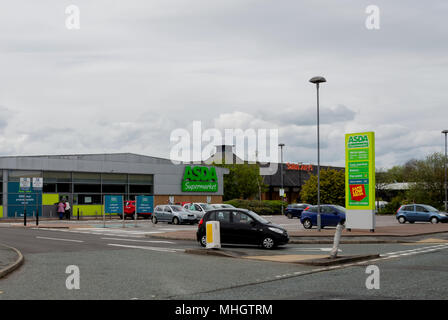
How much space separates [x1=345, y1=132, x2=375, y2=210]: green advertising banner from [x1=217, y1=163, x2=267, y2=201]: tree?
52.5 metres

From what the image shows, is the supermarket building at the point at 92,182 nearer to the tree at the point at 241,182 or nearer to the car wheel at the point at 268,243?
the tree at the point at 241,182

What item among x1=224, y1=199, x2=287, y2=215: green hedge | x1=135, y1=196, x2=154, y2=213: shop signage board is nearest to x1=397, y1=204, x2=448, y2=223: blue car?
x1=135, y1=196, x2=154, y2=213: shop signage board

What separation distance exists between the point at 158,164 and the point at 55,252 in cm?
4151

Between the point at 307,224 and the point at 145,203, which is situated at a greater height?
the point at 145,203

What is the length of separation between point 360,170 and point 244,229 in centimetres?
1136

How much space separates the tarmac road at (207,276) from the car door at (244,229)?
1.65 feet

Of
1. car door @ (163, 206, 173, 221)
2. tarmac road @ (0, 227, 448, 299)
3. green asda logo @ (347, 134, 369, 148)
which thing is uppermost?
green asda logo @ (347, 134, 369, 148)

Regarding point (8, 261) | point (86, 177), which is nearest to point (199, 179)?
point (86, 177)

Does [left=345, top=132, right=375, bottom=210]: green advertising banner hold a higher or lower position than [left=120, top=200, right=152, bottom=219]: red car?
higher

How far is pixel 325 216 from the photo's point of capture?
3170 cm

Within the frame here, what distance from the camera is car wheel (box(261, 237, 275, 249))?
20062mm
